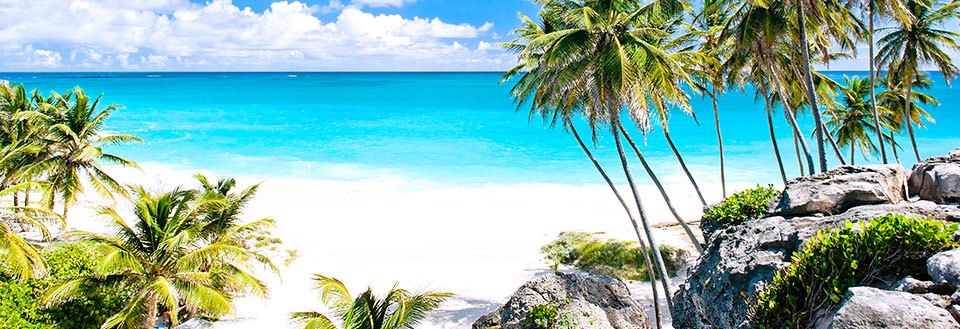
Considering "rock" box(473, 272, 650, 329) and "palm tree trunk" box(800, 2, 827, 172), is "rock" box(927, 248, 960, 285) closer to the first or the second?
"rock" box(473, 272, 650, 329)

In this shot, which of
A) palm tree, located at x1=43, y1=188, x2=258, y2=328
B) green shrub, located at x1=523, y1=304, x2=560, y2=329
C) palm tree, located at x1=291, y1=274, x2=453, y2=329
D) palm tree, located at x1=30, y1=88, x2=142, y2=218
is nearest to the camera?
palm tree, located at x1=291, y1=274, x2=453, y2=329

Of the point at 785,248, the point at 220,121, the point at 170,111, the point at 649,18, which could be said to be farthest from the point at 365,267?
the point at 170,111

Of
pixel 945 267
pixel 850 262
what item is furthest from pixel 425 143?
pixel 945 267

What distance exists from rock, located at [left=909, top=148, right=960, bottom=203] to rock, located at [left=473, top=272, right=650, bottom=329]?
16.9ft

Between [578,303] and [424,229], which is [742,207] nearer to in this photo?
[578,303]

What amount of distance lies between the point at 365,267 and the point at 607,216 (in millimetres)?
12261

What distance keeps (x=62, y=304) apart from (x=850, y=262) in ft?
45.4

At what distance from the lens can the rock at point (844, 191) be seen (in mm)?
7395

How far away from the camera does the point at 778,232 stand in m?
6.95

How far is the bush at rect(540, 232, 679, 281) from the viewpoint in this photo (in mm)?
16922

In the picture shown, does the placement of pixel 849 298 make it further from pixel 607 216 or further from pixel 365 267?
pixel 607 216

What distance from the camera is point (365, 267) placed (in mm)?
17922

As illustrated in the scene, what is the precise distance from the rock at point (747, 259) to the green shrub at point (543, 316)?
7.39ft

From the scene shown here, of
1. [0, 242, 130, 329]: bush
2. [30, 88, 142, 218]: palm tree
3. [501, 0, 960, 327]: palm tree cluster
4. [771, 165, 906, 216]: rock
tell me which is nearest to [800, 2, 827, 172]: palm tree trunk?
[501, 0, 960, 327]: palm tree cluster
